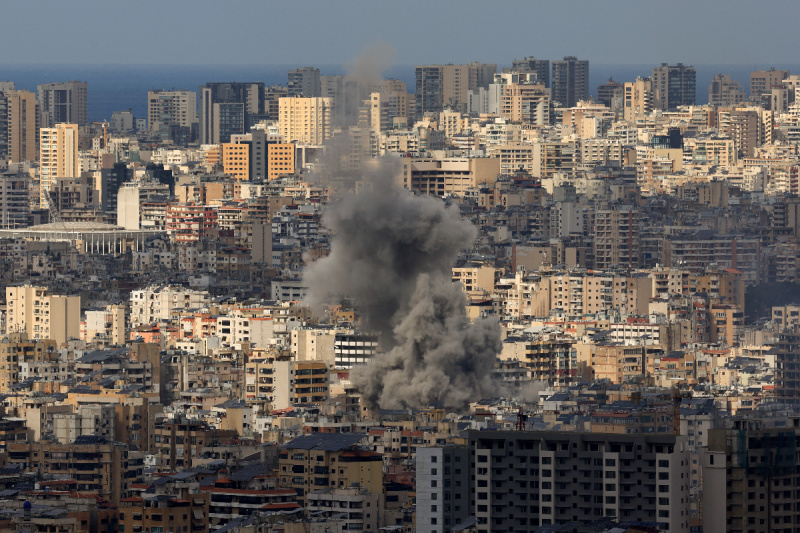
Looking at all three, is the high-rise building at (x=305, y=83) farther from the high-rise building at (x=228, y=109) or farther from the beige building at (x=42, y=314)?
the beige building at (x=42, y=314)

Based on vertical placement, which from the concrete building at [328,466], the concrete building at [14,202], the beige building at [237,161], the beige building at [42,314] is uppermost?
the beige building at [237,161]

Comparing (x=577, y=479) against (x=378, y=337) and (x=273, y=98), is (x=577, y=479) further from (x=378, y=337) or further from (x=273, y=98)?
(x=273, y=98)

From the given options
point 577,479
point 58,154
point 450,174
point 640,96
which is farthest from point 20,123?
point 577,479

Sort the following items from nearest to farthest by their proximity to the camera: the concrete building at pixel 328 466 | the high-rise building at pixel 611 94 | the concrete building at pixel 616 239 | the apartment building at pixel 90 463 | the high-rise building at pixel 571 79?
the concrete building at pixel 328 466, the apartment building at pixel 90 463, the concrete building at pixel 616 239, the high-rise building at pixel 611 94, the high-rise building at pixel 571 79

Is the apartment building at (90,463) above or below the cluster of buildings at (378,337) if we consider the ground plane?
below

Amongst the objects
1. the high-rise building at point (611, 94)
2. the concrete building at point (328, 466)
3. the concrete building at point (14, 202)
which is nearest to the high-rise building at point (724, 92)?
the high-rise building at point (611, 94)

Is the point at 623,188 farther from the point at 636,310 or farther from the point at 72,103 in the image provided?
the point at 72,103

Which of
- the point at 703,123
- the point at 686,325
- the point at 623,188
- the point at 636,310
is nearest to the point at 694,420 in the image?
the point at 686,325
